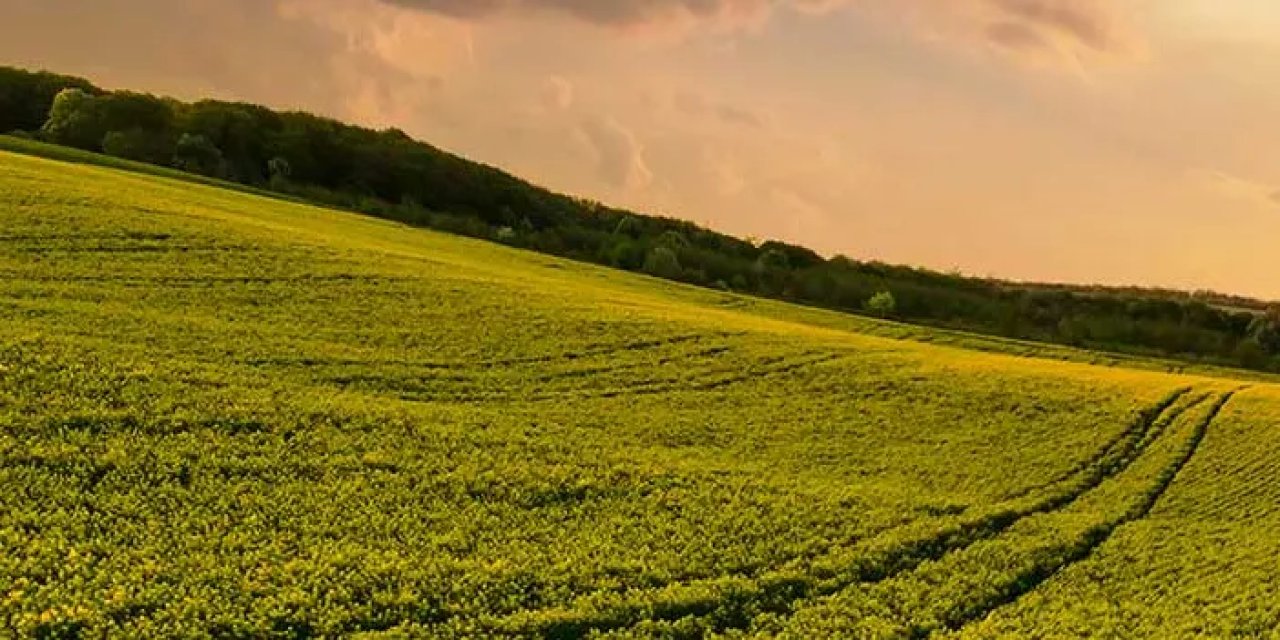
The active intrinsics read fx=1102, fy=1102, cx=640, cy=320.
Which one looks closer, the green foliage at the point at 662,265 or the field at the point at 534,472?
the field at the point at 534,472

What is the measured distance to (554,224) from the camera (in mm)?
114688

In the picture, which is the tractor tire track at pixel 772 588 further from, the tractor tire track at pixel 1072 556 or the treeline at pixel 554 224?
the treeline at pixel 554 224

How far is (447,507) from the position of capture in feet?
69.7

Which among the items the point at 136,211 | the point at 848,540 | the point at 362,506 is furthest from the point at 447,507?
the point at 136,211

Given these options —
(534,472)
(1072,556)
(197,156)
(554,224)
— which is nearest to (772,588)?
(534,472)

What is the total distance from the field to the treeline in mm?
47147

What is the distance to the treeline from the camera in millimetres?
92188

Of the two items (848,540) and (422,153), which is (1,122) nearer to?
(422,153)

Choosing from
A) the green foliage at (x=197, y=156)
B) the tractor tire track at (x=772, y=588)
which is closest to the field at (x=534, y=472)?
the tractor tire track at (x=772, y=588)

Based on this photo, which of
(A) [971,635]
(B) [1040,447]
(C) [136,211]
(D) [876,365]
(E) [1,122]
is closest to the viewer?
(A) [971,635]

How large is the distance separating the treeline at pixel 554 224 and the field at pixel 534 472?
4715cm

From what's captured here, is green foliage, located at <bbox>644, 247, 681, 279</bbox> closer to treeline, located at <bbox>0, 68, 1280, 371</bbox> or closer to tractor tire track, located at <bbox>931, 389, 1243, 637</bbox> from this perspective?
treeline, located at <bbox>0, 68, 1280, 371</bbox>

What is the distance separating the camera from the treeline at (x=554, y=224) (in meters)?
92.2

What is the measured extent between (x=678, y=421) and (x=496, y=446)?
24.0 feet
